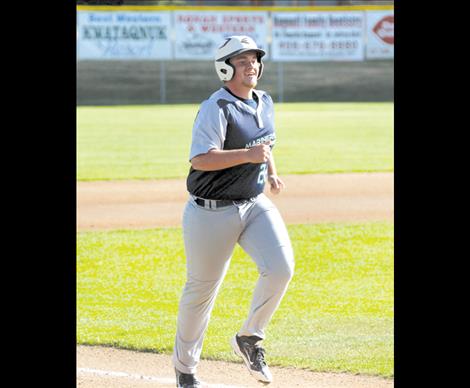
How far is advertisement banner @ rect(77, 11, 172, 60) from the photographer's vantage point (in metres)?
35.6

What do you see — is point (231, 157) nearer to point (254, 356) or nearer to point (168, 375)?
point (254, 356)

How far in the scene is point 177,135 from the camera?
24.5 meters

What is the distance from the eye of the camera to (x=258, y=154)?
553 centimetres

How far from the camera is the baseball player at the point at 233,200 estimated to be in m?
5.75

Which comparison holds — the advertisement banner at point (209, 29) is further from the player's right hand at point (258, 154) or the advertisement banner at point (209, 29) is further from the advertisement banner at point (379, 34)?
the player's right hand at point (258, 154)

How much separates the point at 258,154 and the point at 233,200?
1.35 ft

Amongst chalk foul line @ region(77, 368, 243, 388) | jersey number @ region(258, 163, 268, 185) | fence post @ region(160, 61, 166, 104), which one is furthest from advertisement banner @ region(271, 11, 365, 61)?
jersey number @ region(258, 163, 268, 185)

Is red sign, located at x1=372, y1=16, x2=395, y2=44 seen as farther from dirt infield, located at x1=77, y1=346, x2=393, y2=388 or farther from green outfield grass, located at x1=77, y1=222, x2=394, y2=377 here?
dirt infield, located at x1=77, y1=346, x2=393, y2=388

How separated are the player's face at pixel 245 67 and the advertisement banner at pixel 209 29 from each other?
30.9 meters

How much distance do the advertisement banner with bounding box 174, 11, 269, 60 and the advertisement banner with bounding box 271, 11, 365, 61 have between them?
0.63 m

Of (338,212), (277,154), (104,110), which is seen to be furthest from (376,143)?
(104,110)

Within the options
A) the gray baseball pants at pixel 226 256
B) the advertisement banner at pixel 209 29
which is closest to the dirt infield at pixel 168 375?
the gray baseball pants at pixel 226 256
